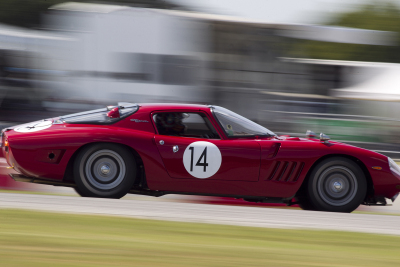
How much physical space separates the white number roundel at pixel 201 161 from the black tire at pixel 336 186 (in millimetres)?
1018

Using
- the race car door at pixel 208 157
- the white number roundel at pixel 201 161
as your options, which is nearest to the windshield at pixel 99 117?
the race car door at pixel 208 157

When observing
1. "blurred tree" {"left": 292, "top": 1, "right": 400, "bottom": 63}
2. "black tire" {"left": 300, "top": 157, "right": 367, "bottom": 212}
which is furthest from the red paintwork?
"blurred tree" {"left": 292, "top": 1, "right": 400, "bottom": 63}

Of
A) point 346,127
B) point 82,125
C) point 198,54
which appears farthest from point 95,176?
point 346,127

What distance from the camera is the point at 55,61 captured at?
41.6ft

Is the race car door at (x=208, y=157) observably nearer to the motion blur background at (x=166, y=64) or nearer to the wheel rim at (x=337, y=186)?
the wheel rim at (x=337, y=186)

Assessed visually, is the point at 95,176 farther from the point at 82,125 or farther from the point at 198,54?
the point at 198,54

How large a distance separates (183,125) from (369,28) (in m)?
25.1

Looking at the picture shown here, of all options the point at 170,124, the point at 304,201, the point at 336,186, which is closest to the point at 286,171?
the point at 304,201

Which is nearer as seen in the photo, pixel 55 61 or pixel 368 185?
pixel 368 185

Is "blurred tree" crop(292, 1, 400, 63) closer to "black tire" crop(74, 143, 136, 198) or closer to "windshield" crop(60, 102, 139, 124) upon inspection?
"windshield" crop(60, 102, 139, 124)

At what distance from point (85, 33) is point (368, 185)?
27.4 feet

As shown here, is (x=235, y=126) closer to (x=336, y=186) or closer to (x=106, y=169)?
(x=336, y=186)

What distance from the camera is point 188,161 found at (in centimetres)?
545

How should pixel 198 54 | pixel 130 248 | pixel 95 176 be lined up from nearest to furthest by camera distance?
1. pixel 130 248
2. pixel 95 176
3. pixel 198 54
